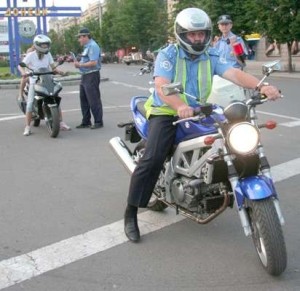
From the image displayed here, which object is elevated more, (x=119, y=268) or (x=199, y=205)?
(x=199, y=205)

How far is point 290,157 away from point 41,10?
24849mm

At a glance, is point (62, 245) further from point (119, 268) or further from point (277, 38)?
point (277, 38)

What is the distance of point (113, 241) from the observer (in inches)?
181

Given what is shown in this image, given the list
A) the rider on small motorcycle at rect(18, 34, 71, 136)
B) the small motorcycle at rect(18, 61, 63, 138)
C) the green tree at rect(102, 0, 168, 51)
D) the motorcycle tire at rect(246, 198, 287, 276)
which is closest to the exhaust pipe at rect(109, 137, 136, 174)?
the motorcycle tire at rect(246, 198, 287, 276)

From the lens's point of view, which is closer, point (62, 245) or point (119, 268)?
point (119, 268)

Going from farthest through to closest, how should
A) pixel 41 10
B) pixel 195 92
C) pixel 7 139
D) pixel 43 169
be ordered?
1. pixel 41 10
2. pixel 7 139
3. pixel 43 169
4. pixel 195 92

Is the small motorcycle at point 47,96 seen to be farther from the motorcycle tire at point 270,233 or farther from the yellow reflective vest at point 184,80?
the motorcycle tire at point 270,233

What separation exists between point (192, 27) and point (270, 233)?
5.33 feet

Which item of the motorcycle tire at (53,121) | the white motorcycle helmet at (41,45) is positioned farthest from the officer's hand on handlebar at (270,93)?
the white motorcycle helmet at (41,45)

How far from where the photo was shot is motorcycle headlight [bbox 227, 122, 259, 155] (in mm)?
3613

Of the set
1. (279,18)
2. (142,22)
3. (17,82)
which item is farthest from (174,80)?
(142,22)

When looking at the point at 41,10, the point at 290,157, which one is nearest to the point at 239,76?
the point at 290,157

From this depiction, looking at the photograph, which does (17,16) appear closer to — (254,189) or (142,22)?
(254,189)

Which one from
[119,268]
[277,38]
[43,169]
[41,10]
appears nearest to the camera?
[119,268]
